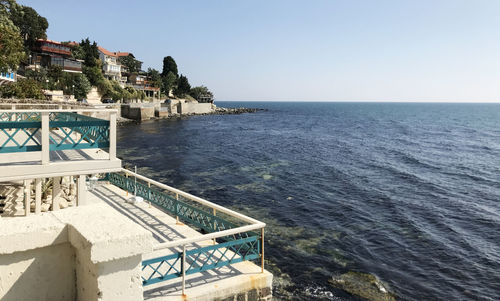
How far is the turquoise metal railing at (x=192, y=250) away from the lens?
23.0 feet

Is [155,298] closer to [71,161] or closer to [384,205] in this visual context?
[71,161]

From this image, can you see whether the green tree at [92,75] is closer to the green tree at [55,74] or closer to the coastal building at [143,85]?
the green tree at [55,74]

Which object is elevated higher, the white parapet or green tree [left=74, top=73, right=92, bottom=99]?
green tree [left=74, top=73, right=92, bottom=99]

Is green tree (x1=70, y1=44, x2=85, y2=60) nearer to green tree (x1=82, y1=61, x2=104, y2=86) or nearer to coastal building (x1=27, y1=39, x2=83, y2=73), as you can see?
coastal building (x1=27, y1=39, x2=83, y2=73)

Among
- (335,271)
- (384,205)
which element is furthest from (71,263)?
(384,205)

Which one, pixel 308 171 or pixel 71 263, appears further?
pixel 308 171

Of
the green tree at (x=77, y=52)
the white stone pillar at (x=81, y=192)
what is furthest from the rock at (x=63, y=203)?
the green tree at (x=77, y=52)

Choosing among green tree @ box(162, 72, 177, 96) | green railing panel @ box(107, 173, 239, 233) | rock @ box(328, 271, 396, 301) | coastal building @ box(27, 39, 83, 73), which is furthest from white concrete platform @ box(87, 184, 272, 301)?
green tree @ box(162, 72, 177, 96)

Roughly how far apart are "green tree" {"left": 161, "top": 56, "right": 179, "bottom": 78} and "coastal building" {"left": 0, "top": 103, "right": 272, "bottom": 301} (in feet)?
416

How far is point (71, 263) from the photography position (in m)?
4.04

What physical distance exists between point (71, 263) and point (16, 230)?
2.25 feet

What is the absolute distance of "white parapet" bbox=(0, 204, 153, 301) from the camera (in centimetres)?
362

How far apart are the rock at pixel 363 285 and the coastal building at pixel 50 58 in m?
81.4

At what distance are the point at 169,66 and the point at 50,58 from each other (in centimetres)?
5864
